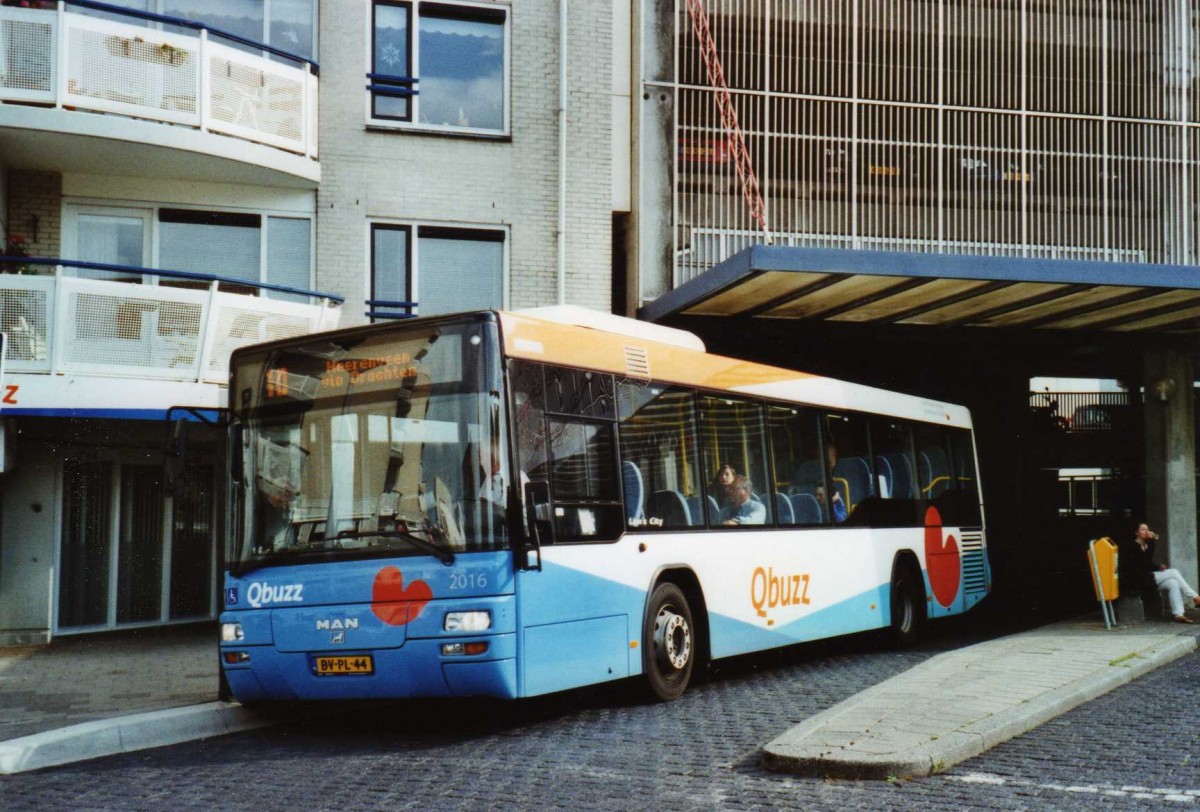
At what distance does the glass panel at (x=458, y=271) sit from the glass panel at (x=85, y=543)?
4741mm

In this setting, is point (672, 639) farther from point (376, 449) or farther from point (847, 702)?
point (376, 449)

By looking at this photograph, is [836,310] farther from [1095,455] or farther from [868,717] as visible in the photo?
[1095,455]

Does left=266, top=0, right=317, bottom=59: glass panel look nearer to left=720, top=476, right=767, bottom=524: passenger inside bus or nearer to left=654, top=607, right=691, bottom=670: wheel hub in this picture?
left=720, top=476, right=767, bottom=524: passenger inside bus

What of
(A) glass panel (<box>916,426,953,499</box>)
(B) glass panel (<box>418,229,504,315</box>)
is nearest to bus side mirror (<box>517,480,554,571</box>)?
(A) glass panel (<box>916,426,953,499</box>)

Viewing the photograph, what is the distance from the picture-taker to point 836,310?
58.7ft

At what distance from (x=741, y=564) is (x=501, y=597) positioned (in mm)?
3594

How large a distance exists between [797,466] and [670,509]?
263 centimetres

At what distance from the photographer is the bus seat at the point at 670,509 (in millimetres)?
10695

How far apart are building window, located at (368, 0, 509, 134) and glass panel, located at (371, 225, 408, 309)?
1.53m

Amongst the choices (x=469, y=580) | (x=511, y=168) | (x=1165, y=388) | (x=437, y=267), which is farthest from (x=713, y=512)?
(x=1165, y=388)

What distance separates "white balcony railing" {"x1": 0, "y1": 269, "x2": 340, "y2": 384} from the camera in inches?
575

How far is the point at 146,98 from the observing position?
15906mm

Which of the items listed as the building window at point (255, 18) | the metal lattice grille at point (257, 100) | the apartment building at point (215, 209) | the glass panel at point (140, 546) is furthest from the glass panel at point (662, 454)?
the glass panel at point (140, 546)

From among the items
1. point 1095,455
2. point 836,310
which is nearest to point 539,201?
point 836,310
